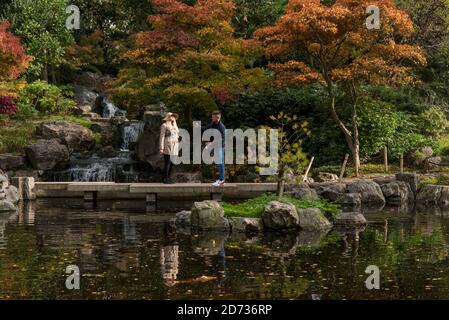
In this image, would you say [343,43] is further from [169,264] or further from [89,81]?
[89,81]

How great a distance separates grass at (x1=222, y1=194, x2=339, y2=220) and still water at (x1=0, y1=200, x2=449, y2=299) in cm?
107

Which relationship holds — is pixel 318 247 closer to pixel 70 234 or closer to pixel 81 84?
pixel 70 234

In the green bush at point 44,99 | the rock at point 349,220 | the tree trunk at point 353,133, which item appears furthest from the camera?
the green bush at point 44,99

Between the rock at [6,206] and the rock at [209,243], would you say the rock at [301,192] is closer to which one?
the rock at [209,243]

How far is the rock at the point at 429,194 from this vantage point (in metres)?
22.2

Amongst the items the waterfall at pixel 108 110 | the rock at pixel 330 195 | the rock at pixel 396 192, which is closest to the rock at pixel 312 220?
the rock at pixel 330 195

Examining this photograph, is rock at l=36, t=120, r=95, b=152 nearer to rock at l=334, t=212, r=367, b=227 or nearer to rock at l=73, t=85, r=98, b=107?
rock at l=73, t=85, r=98, b=107

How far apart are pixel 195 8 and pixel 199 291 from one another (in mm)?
16524

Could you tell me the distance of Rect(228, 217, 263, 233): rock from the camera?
14953 mm

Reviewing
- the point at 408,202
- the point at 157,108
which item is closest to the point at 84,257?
the point at 408,202

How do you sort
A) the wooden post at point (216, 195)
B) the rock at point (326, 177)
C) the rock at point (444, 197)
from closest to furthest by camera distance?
1. the wooden post at point (216, 195)
2. the rock at point (444, 197)
3. the rock at point (326, 177)

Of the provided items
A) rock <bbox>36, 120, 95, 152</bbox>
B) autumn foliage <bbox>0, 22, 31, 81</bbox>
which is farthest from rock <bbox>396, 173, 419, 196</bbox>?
autumn foliage <bbox>0, 22, 31, 81</bbox>

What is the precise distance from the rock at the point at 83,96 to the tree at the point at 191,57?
11.9 m
